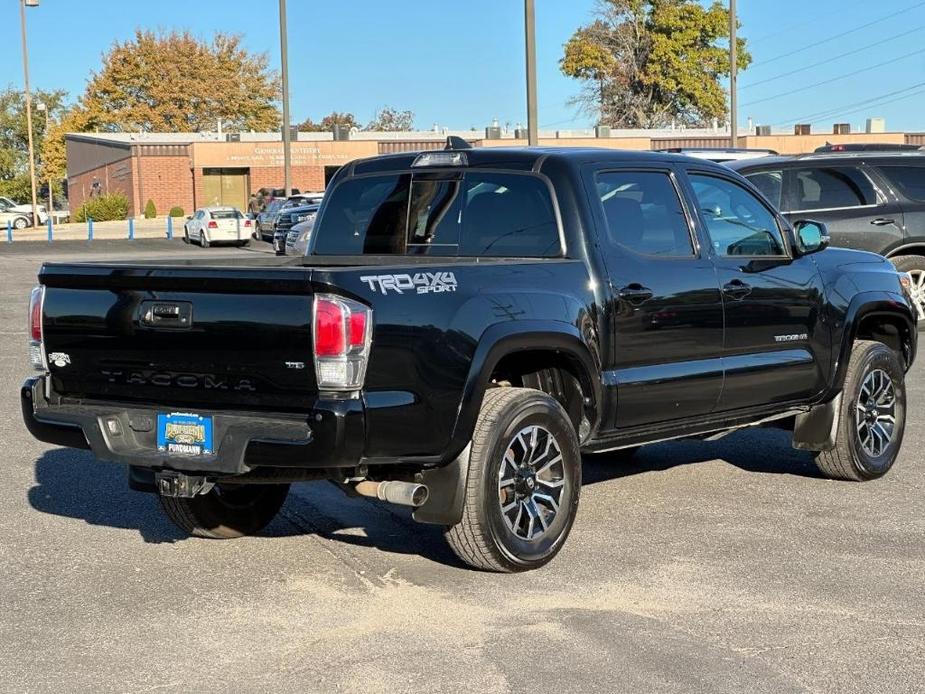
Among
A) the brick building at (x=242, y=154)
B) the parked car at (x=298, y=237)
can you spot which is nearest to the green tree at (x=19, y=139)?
the brick building at (x=242, y=154)

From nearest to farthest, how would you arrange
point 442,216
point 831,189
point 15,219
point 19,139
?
1. point 442,216
2. point 831,189
3. point 15,219
4. point 19,139

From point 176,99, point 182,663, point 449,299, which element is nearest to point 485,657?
point 182,663

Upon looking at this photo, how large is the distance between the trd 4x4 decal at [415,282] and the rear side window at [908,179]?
416 inches

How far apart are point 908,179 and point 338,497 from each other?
380 inches

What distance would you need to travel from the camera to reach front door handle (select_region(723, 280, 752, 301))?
6.96 m

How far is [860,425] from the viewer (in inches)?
308

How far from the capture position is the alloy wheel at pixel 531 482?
585 centimetres

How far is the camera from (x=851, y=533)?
6.63 m

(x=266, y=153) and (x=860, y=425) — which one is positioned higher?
(x=266, y=153)

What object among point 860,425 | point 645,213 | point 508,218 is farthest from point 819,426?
point 508,218

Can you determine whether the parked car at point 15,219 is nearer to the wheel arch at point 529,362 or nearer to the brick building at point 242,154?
the brick building at point 242,154

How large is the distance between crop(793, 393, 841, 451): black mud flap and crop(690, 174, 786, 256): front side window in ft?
3.25

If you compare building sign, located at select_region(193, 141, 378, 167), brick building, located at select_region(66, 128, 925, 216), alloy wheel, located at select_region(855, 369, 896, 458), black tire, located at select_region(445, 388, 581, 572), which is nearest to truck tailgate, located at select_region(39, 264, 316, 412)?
black tire, located at select_region(445, 388, 581, 572)

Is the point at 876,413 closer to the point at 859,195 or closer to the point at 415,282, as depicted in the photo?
the point at 415,282
